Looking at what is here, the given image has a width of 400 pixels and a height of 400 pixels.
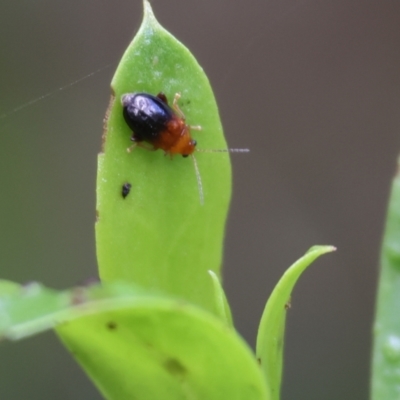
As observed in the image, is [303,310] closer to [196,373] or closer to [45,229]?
[45,229]

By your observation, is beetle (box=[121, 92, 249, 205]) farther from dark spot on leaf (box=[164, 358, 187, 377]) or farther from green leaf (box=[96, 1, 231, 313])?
dark spot on leaf (box=[164, 358, 187, 377])

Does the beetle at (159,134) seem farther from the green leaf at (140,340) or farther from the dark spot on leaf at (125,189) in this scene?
the green leaf at (140,340)

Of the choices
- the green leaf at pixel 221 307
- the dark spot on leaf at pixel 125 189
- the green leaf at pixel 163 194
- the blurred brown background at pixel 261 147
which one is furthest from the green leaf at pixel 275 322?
the blurred brown background at pixel 261 147

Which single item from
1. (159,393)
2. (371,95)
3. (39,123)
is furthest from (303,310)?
(159,393)

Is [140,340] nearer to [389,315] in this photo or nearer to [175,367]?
[175,367]

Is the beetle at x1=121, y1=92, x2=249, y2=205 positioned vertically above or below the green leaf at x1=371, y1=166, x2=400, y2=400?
above

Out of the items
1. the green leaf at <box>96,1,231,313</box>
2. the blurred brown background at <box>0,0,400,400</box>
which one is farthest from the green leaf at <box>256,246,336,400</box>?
the blurred brown background at <box>0,0,400,400</box>

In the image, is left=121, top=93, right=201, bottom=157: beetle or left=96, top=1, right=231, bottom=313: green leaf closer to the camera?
left=96, top=1, right=231, bottom=313: green leaf
